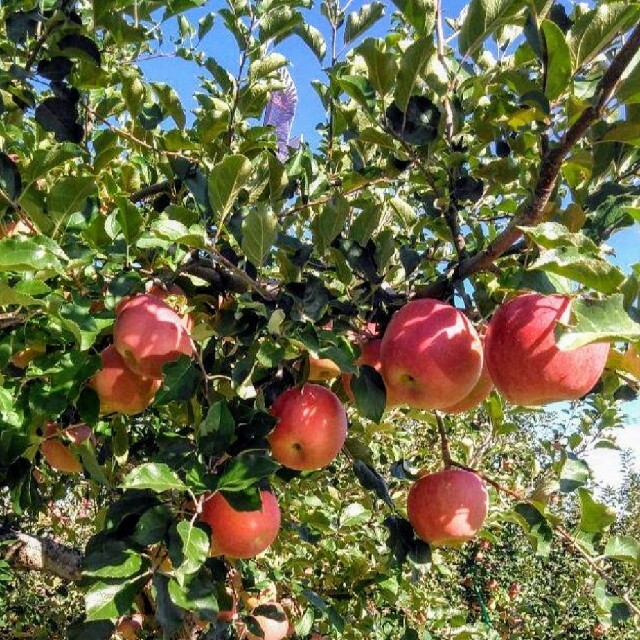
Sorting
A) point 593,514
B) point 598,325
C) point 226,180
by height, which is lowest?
point 593,514

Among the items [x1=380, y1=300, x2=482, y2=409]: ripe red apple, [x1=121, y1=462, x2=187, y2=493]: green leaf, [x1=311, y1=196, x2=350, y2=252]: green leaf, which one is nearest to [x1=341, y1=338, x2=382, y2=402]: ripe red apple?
[x1=380, y1=300, x2=482, y2=409]: ripe red apple

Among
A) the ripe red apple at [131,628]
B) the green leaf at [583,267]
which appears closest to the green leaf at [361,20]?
the green leaf at [583,267]

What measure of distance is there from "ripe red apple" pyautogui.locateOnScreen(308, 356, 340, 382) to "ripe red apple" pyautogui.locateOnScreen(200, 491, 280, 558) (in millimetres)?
321

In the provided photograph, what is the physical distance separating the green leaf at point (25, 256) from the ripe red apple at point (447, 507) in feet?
3.12

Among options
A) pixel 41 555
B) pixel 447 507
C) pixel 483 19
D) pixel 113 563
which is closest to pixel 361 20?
pixel 483 19

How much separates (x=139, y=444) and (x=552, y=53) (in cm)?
181

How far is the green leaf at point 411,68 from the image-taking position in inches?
41.8

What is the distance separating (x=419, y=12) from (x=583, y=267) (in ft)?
2.11

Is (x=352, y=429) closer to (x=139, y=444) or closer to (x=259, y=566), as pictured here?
(x=139, y=444)

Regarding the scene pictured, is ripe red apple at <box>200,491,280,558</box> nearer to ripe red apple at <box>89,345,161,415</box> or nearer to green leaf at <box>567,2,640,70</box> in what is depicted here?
ripe red apple at <box>89,345,161,415</box>

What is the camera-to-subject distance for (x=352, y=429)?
2053 millimetres

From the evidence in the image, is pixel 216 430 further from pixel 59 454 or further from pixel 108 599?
pixel 59 454

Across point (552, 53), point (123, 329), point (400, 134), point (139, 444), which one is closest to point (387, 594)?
point (139, 444)

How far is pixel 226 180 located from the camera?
1158 mm
